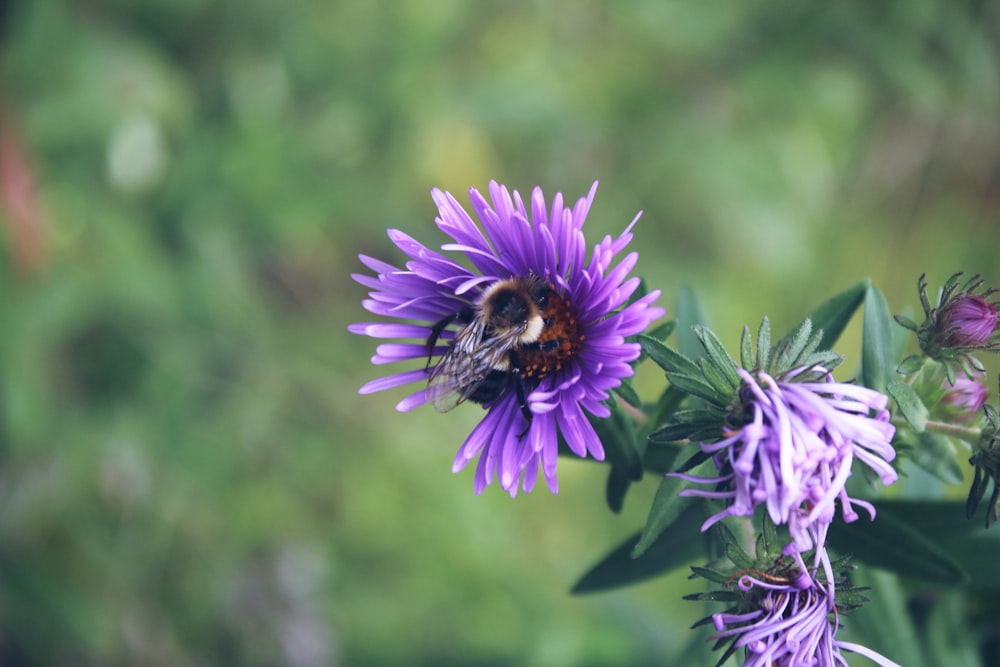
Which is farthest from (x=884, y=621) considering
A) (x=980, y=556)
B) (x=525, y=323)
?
(x=525, y=323)

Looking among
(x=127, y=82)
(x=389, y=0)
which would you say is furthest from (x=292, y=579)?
(x=389, y=0)

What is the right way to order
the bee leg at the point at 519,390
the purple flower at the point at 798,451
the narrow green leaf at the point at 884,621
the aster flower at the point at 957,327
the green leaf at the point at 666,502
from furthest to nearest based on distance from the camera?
the narrow green leaf at the point at 884,621 → the bee leg at the point at 519,390 → the aster flower at the point at 957,327 → the green leaf at the point at 666,502 → the purple flower at the point at 798,451

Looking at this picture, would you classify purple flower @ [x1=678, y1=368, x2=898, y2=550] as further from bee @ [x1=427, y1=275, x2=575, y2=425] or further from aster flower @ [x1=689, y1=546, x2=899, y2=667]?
bee @ [x1=427, y1=275, x2=575, y2=425]

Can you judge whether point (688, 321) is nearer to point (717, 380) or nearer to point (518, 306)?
point (518, 306)

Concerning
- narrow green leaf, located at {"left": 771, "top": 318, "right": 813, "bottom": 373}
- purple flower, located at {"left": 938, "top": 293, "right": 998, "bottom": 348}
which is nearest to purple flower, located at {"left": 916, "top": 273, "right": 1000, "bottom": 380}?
purple flower, located at {"left": 938, "top": 293, "right": 998, "bottom": 348}

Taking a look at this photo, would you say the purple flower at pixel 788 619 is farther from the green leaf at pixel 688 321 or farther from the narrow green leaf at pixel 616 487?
the green leaf at pixel 688 321

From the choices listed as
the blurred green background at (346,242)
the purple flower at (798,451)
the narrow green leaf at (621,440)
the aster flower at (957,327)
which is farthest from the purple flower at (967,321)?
the blurred green background at (346,242)
